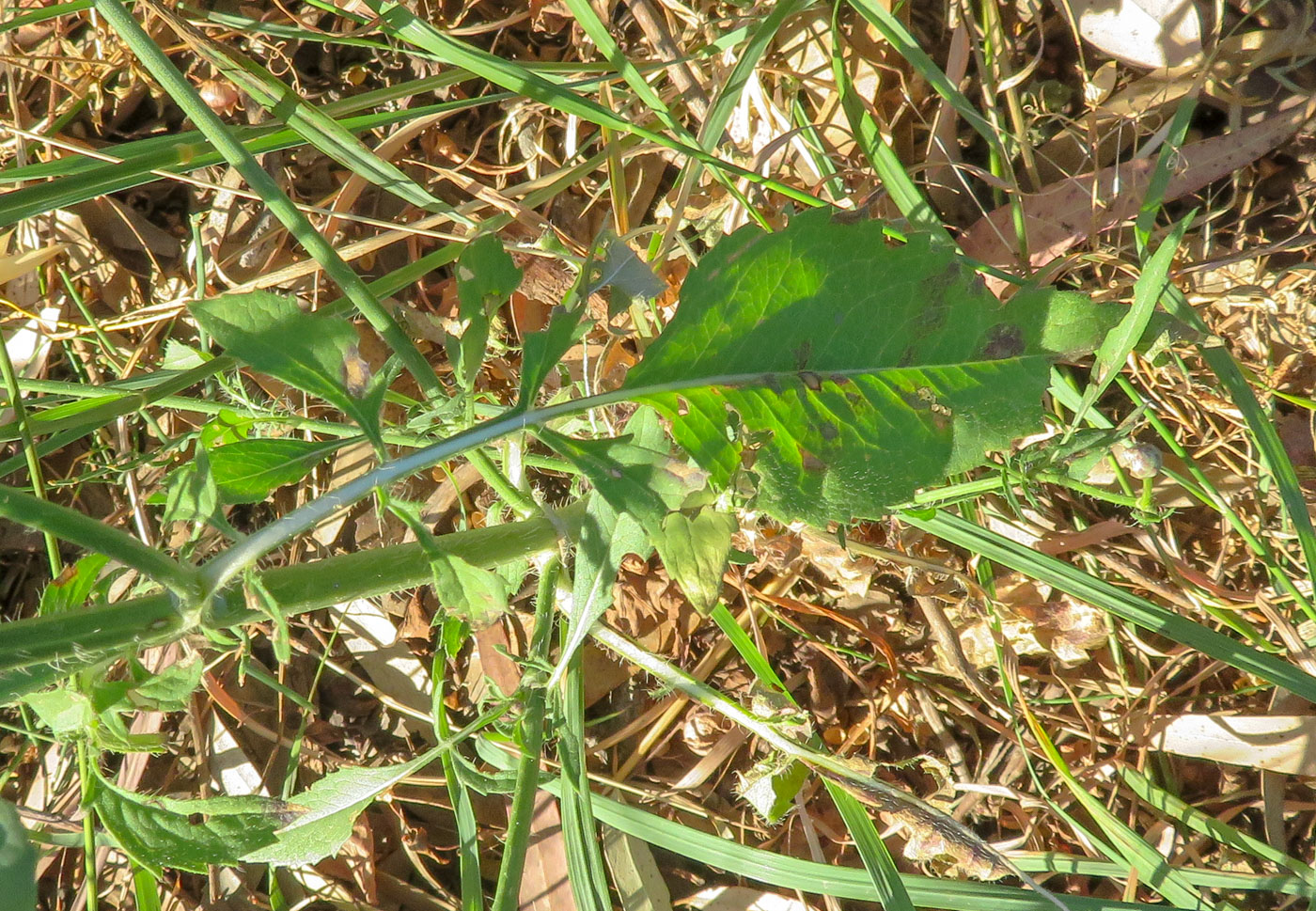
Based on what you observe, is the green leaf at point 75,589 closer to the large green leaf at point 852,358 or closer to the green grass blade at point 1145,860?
the large green leaf at point 852,358

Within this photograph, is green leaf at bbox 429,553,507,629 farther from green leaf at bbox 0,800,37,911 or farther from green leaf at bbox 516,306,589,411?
green leaf at bbox 0,800,37,911

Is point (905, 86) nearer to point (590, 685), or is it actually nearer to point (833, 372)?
point (833, 372)

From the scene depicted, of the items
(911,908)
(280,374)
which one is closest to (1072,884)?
(911,908)

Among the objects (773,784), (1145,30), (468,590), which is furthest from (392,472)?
(1145,30)

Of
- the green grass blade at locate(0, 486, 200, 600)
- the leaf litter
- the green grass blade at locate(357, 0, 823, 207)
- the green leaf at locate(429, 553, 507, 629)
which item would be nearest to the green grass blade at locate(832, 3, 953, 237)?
the leaf litter

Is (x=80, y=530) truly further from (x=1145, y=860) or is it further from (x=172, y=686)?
(x=1145, y=860)
